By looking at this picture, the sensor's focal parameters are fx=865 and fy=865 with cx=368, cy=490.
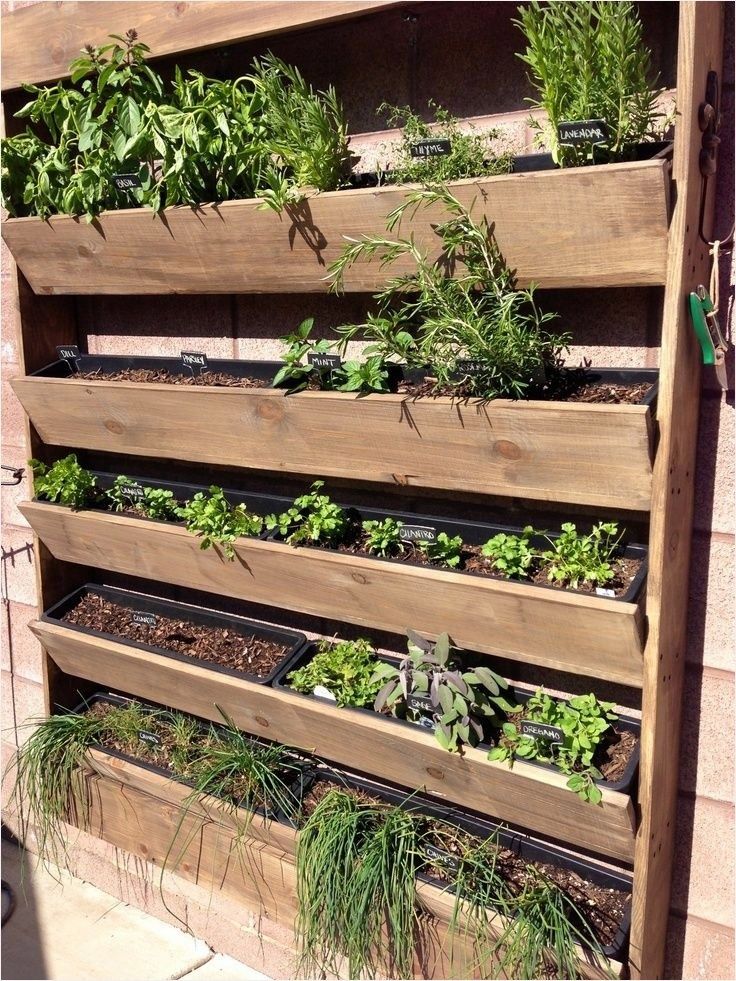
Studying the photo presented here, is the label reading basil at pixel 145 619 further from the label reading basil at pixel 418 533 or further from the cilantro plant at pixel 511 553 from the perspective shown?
the cilantro plant at pixel 511 553

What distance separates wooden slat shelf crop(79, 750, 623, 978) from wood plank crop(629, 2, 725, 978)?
0.39 metres

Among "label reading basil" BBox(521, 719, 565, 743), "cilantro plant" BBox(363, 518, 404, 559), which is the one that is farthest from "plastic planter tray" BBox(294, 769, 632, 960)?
"cilantro plant" BBox(363, 518, 404, 559)

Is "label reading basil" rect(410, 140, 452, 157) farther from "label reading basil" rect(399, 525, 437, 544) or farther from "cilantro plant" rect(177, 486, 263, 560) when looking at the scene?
"cilantro plant" rect(177, 486, 263, 560)

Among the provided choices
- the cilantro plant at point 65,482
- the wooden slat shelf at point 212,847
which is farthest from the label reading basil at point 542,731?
the cilantro plant at point 65,482

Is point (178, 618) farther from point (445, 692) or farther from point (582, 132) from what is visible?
point (582, 132)

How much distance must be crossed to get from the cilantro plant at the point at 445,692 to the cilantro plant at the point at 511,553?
0.18 m

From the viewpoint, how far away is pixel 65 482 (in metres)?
2.28

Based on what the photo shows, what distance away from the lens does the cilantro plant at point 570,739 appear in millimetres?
1601

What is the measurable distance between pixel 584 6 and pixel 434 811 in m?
1.61

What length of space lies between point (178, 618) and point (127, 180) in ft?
3.68

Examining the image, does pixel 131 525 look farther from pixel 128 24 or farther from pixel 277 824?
pixel 128 24

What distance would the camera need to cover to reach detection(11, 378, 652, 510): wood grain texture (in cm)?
147

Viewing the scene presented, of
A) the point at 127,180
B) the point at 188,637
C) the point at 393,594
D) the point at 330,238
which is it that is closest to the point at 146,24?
the point at 127,180

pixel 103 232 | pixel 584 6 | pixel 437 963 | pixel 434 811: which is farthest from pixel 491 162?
pixel 437 963
